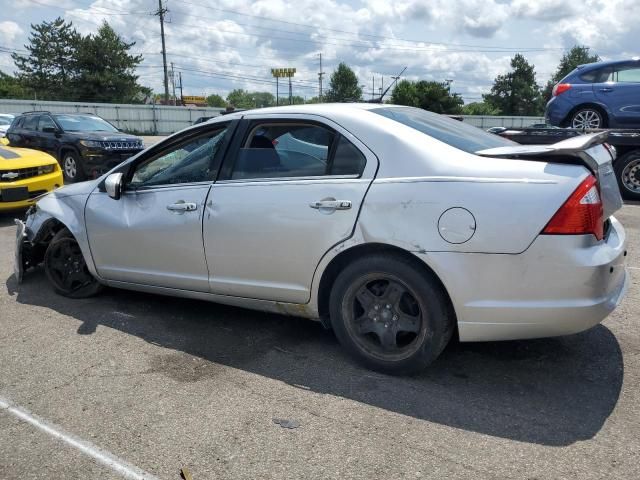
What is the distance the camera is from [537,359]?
11.5 feet

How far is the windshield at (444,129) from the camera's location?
340 centimetres

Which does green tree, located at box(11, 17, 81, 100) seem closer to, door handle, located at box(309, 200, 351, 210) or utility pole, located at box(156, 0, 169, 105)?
utility pole, located at box(156, 0, 169, 105)

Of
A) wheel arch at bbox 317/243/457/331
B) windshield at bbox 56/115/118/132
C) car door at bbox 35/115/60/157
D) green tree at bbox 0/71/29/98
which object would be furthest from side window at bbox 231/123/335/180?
green tree at bbox 0/71/29/98

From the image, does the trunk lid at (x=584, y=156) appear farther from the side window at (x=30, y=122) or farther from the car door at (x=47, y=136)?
the side window at (x=30, y=122)

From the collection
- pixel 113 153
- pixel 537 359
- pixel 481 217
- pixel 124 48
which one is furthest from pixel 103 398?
pixel 124 48

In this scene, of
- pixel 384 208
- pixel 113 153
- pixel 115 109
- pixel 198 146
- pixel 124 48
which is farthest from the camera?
pixel 124 48

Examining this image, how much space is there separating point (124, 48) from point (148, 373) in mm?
61231

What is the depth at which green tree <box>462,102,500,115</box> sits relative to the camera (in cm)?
7850

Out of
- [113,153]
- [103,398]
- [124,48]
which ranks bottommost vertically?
[103,398]

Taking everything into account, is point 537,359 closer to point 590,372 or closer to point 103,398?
point 590,372

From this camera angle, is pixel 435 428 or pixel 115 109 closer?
pixel 435 428

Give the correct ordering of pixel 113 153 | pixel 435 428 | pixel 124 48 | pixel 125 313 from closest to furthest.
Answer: pixel 435 428
pixel 125 313
pixel 113 153
pixel 124 48

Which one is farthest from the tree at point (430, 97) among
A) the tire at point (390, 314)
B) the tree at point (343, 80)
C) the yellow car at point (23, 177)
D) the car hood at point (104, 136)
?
the tire at point (390, 314)

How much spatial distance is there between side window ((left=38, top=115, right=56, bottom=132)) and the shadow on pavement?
9740 millimetres
